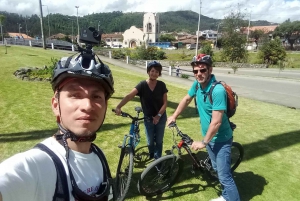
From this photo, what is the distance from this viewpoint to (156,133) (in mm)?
4348

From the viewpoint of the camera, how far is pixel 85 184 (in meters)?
1.32

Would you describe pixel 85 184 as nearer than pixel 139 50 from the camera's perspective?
→ Yes

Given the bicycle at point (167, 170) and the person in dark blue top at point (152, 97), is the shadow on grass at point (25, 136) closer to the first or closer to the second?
the person in dark blue top at point (152, 97)

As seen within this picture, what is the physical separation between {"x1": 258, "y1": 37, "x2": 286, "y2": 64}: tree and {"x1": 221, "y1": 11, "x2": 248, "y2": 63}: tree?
2.96 metres

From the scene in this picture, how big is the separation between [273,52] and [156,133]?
37995 mm

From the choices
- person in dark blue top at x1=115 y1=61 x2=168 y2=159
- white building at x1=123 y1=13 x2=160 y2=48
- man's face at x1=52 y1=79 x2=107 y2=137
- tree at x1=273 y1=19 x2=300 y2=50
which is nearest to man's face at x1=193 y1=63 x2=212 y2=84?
person in dark blue top at x1=115 y1=61 x2=168 y2=159

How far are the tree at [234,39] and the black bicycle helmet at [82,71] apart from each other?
4097cm

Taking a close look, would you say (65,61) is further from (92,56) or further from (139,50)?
(139,50)

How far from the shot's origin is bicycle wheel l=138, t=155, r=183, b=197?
353cm

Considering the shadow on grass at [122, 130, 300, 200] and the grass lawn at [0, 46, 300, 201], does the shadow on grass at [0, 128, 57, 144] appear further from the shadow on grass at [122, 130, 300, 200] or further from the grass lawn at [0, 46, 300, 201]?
the shadow on grass at [122, 130, 300, 200]

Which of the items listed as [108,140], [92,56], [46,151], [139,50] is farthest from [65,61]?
[139,50]

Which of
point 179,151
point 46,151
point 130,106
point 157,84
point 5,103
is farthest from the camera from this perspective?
point 130,106

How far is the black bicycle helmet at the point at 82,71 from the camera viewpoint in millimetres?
1321

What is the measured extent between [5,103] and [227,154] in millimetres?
7311
